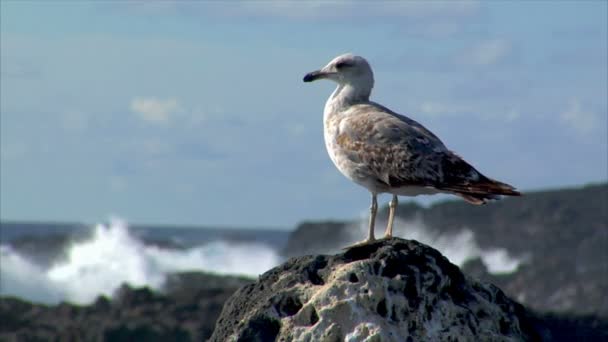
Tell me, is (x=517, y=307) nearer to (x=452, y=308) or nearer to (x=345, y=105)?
(x=452, y=308)

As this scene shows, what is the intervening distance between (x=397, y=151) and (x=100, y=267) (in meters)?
42.6

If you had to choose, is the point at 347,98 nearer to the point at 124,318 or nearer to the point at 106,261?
the point at 124,318

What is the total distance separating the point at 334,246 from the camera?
183 ft

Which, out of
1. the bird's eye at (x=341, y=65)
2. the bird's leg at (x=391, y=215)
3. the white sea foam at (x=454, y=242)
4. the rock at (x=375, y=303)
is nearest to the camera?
the rock at (x=375, y=303)

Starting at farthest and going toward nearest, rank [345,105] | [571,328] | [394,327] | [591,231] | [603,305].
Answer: [591,231], [603,305], [571,328], [345,105], [394,327]

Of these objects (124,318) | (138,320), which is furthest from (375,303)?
(124,318)

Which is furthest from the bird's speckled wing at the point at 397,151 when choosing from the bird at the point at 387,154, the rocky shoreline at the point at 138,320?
the rocky shoreline at the point at 138,320

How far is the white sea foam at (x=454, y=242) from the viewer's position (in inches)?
2112

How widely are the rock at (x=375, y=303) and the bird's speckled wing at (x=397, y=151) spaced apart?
1.19 metres

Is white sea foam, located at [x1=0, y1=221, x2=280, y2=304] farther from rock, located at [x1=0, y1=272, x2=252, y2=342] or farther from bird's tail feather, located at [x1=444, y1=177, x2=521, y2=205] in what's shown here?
bird's tail feather, located at [x1=444, y1=177, x2=521, y2=205]

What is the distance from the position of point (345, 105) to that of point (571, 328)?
58.3ft

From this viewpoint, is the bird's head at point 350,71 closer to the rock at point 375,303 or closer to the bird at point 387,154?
the bird at point 387,154

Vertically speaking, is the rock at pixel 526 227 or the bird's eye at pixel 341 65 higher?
the rock at pixel 526 227

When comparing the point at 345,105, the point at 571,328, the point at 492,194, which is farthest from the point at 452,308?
the point at 571,328
